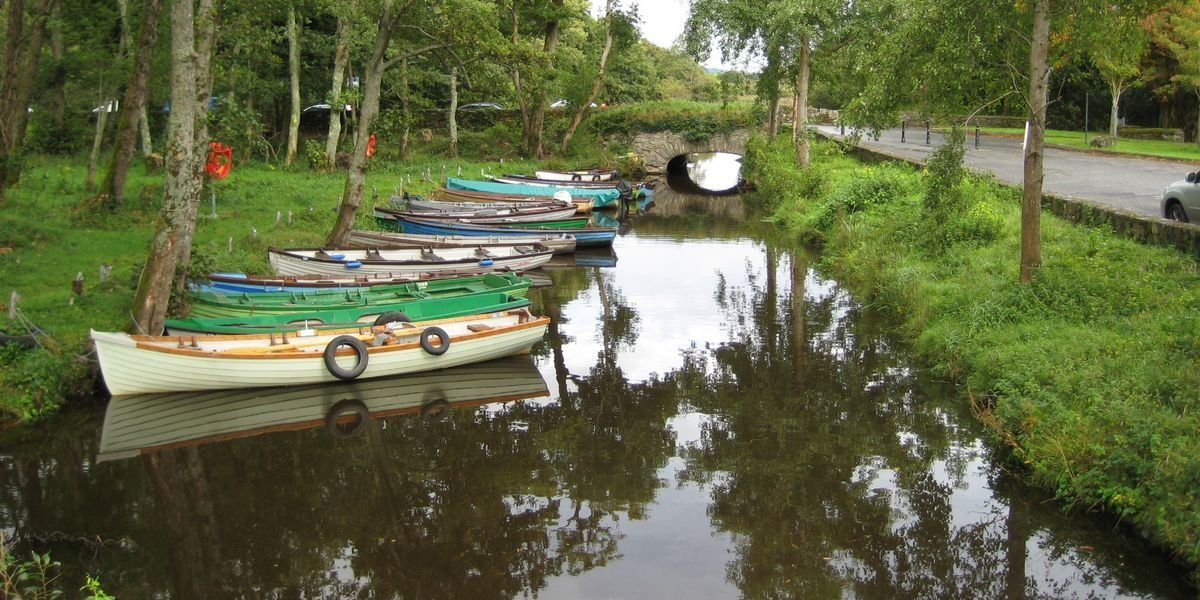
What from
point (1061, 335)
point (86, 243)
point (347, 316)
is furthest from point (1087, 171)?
point (86, 243)

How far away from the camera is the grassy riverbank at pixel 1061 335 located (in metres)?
9.38

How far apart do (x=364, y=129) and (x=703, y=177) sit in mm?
40689

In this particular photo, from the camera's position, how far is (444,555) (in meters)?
9.42

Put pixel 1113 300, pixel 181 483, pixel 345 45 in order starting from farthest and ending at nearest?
pixel 345 45, pixel 1113 300, pixel 181 483

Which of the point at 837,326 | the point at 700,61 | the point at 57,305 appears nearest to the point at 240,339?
the point at 57,305

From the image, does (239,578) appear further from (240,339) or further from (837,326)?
(837,326)

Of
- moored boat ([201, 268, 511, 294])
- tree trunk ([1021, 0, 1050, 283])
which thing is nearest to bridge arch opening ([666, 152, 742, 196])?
moored boat ([201, 268, 511, 294])

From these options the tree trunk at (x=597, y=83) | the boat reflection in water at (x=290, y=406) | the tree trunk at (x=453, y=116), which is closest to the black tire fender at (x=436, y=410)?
the boat reflection in water at (x=290, y=406)

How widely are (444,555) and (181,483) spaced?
3.70 m

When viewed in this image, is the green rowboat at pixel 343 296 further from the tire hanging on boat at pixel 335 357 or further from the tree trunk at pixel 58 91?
the tree trunk at pixel 58 91

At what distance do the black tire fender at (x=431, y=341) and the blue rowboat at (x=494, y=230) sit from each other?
11225 mm

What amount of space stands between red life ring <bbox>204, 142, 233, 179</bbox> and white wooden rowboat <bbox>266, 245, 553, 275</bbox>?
3492mm

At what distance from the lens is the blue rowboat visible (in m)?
25.9

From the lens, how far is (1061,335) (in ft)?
42.1
